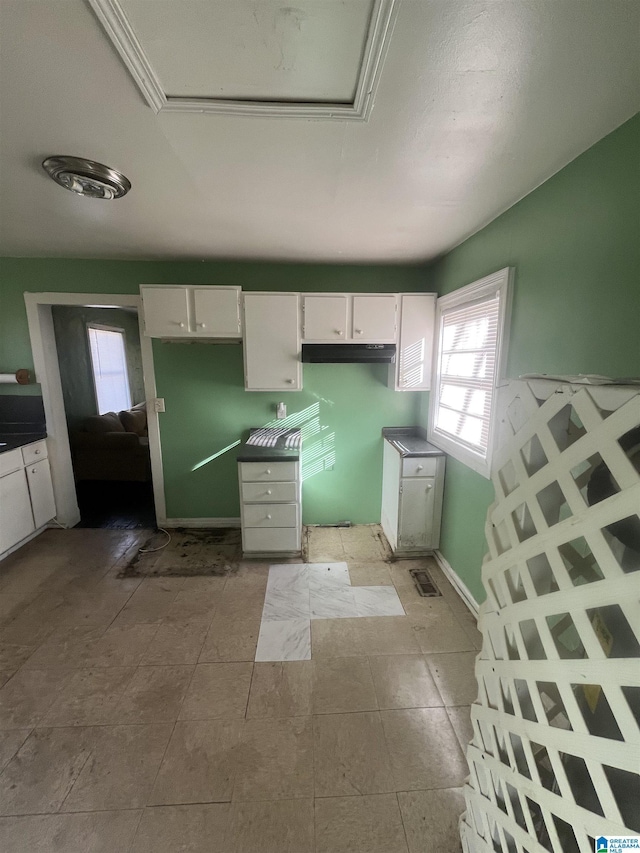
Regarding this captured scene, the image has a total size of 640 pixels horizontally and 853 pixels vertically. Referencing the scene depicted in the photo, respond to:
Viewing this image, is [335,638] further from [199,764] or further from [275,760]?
[199,764]

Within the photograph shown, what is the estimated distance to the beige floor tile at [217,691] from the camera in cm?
154

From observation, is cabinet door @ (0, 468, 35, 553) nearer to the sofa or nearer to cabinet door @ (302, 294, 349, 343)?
the sofa

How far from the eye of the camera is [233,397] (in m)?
A: 3.00

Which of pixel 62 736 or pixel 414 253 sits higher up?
pixel 414 253

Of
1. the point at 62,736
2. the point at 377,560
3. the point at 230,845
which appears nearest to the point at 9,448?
the point at 62,736

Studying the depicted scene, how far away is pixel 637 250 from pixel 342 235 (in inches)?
61.6

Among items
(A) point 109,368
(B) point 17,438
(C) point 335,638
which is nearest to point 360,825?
(C) point 335,638

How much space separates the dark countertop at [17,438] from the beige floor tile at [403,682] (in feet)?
10.3

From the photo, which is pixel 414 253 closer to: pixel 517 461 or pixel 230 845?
pixel 517 461

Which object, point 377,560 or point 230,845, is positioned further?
point 377,560

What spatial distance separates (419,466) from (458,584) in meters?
0.88

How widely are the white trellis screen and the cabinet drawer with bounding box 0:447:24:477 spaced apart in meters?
3.38

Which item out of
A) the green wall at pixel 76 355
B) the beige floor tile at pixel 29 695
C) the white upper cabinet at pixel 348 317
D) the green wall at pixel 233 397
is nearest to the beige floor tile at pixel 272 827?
the beige floor tile at pixel 29 695

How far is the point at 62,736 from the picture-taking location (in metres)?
1.44
